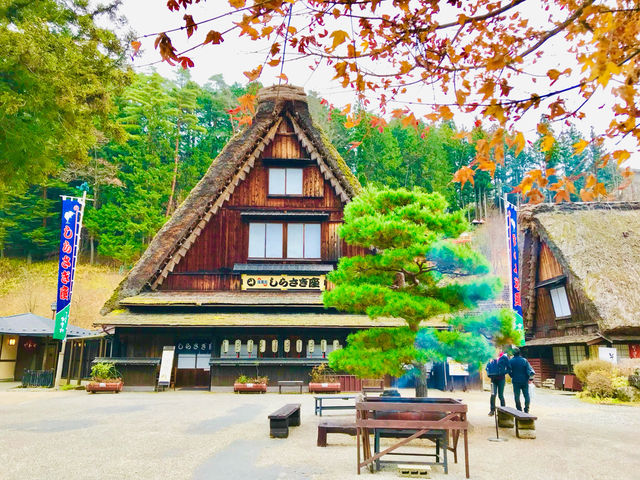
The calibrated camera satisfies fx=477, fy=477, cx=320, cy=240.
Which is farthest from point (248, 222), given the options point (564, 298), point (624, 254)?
point (624, 254)

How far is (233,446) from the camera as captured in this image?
8148 mm

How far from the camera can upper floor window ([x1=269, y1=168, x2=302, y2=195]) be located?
21.3m

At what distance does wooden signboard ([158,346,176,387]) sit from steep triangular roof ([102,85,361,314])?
288 centimetres

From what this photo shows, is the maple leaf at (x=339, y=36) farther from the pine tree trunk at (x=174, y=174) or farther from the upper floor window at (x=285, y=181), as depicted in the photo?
the pine tree trunk at (x=174, y=174)

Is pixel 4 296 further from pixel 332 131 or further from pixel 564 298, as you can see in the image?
pixel 564 298

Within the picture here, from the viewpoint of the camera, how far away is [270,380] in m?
18.8

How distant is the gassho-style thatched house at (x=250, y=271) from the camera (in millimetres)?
18688

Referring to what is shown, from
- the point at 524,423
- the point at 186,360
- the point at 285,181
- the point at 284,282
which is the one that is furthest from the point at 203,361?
the point at 524,423

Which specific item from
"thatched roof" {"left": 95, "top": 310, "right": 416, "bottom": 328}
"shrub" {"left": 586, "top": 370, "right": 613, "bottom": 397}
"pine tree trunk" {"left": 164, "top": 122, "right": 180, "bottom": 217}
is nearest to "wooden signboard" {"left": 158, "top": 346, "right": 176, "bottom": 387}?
"thatched roof" {"left": 95, "top": 310, "right": 416, "bottom": 328}

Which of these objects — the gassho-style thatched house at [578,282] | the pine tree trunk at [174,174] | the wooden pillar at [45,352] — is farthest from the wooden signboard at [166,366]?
the pine tree trunk at [174,174]

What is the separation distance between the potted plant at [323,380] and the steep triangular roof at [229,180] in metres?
7.23

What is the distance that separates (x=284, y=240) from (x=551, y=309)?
1372 centimetres

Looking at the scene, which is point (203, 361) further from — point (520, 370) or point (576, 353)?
point (576, 353)

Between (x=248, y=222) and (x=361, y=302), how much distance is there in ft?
37.7
